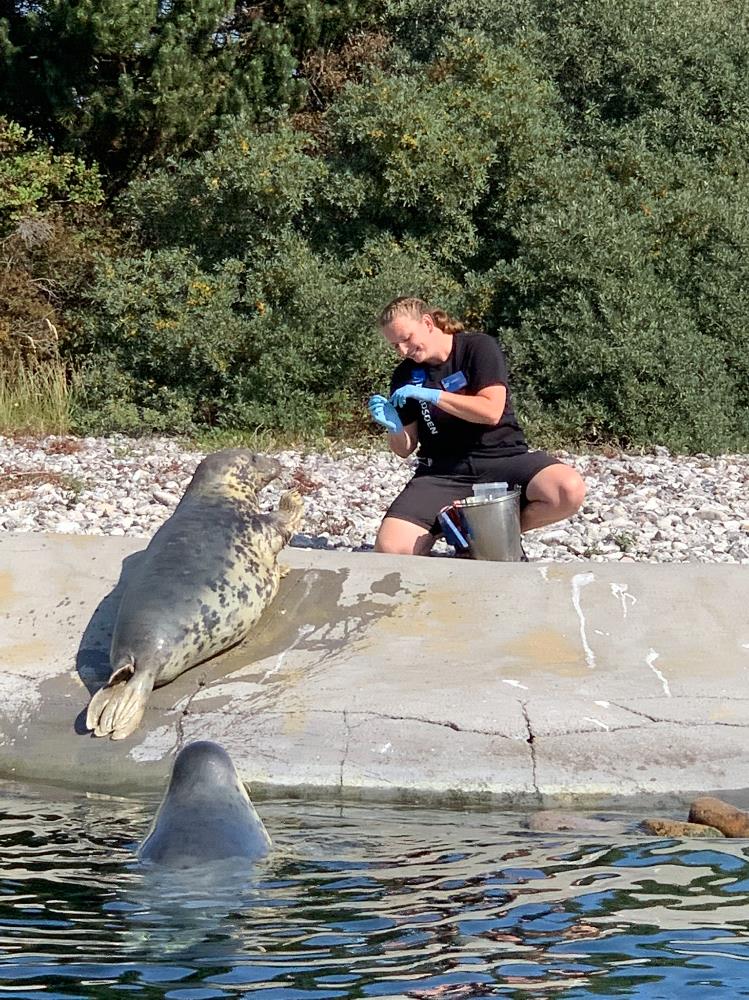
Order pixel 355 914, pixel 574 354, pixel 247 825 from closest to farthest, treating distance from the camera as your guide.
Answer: pixel 355 914
pixel 247 825
pixel 574 354

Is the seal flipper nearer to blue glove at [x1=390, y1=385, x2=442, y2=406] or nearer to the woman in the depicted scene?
the woman

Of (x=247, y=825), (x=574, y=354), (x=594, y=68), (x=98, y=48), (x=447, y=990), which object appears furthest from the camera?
(x=594, y=68)

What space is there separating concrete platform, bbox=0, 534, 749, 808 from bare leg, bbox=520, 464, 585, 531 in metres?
0.67

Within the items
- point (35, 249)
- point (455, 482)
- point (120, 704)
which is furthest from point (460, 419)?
point (35, 249)

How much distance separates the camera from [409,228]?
15.1m

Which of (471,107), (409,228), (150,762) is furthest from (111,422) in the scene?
(150,762)

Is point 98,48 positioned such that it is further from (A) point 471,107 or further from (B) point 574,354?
(B) point 574,354

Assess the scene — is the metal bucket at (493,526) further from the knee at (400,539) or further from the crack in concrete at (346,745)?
the crack in concrete at (346,745)

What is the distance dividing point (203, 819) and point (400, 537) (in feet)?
9.38

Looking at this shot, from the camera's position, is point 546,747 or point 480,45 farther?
point 480,45

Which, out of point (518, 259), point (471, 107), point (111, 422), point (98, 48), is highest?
point (98, 48)

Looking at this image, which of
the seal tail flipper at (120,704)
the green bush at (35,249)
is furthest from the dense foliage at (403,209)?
the seal tail flipper at (120,704)

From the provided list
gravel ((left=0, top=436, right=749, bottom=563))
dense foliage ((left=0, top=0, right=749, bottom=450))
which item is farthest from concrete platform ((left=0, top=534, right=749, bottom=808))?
dense foliage ((left=0, top=0, right=749, bottom=450))

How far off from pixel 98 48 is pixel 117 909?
42.3 ft
